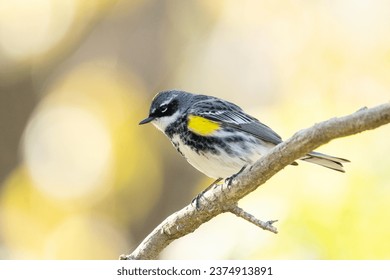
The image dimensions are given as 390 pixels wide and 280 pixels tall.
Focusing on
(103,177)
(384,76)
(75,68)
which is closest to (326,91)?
(384,76)

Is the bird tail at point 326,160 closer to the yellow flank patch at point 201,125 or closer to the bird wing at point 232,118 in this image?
the bird wing at point 232,118

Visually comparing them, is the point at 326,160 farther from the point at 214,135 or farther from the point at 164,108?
the point at 164,108

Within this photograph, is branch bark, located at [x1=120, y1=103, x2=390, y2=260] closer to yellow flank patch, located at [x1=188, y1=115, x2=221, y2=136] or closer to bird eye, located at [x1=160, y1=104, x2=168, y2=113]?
yellow flank patch, located at [x1=188, y1=115, x2=221, y2=136]

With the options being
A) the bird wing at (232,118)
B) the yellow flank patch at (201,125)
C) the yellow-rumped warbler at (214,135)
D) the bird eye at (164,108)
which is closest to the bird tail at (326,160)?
the yellow-rumped warbler at (214,135)

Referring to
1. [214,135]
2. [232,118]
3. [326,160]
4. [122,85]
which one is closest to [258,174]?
[326,160]

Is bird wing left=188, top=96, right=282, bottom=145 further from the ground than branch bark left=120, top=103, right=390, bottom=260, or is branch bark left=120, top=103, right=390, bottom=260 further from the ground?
bird wing left=188, top=96, right=282, bottom=145

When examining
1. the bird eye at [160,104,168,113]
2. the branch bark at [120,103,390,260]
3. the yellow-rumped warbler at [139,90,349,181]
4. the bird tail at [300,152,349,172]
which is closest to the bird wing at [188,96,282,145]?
the yellow-rumped warbler at [139,90,349,181]
